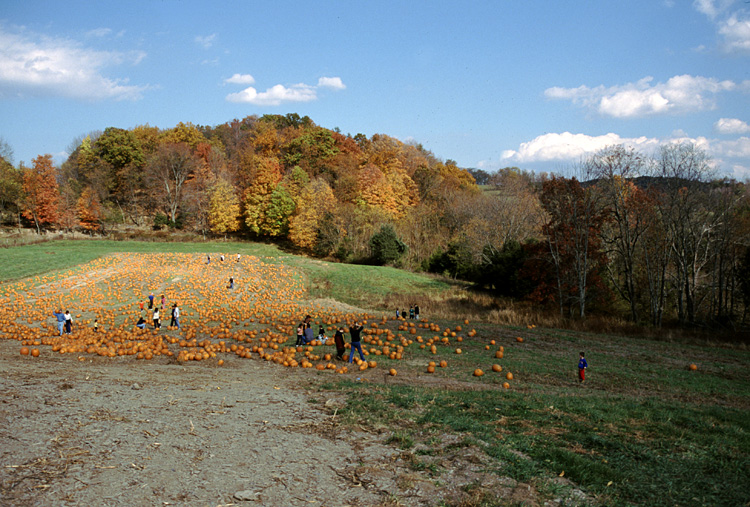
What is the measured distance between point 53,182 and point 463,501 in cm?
8069

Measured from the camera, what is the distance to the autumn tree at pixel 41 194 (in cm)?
6488

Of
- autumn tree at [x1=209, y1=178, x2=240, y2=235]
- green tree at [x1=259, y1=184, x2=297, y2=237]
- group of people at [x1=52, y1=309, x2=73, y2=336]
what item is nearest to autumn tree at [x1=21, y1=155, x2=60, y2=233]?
autumn tree at [x1=209, y1=178, x2=240, y2=235]

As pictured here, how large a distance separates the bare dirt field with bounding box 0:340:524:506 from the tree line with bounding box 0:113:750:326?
26875mm

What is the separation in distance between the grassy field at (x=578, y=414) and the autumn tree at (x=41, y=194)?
228ft

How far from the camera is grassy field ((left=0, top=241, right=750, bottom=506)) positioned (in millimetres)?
6625

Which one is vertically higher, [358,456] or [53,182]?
[53,182]

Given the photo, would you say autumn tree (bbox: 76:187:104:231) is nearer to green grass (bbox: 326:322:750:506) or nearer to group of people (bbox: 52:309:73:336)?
group of people (bbox: 52:309:73:336)

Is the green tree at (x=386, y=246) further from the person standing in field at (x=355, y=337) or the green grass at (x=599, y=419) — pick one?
the person standing in field at (x=355, y=337)

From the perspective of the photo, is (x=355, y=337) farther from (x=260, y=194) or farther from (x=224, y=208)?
(x=224, y=208)

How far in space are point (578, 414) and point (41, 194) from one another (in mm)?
78921

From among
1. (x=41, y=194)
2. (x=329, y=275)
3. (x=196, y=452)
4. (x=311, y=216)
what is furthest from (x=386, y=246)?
(x=41, y=194)

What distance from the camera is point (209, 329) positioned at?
67.4 ft

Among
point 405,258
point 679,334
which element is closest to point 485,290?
point 405,258

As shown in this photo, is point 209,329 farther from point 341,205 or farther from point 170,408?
point 341,205
